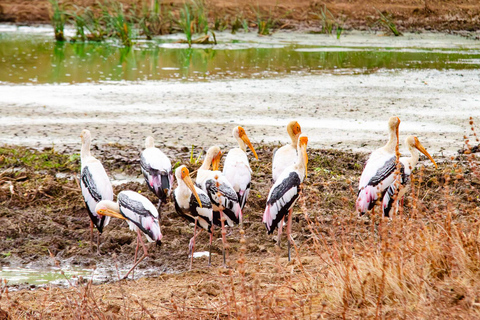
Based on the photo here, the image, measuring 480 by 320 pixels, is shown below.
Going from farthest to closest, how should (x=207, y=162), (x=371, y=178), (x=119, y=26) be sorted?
(x=119, y=26)
(x=207, y=162)
(x=371, y=178)

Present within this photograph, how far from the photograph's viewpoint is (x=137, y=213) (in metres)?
5.27

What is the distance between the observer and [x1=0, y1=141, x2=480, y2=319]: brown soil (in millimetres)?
3699

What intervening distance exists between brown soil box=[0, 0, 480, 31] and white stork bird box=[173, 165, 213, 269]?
A: 20177 mm

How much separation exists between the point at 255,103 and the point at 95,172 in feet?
19.2

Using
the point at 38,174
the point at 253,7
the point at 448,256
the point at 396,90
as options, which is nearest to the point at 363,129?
the point at 396,90

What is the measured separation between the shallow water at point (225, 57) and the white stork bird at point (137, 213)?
8.85 metres

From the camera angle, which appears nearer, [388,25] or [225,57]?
[225,57]

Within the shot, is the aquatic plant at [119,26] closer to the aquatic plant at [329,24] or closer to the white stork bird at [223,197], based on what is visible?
the aquatic plant at [329,24]

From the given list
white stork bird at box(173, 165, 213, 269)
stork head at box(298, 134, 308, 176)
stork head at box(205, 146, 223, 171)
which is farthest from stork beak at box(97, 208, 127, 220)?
Answer: stork head at box(298, 134, 308, 176)

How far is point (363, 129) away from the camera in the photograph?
31.3ft

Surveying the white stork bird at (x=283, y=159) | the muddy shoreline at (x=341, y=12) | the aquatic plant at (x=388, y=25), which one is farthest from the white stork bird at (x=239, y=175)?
the muddy shoreline at (x=341, y=12)

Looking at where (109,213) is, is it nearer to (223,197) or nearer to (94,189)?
(94,189)

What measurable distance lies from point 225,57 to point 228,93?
5.52 m

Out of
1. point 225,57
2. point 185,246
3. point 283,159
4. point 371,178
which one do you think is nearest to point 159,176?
point 185,246
